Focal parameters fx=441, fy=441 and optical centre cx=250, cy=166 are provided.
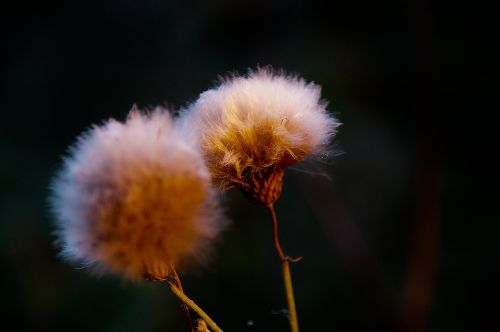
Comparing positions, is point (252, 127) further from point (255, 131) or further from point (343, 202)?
point (343, 202)

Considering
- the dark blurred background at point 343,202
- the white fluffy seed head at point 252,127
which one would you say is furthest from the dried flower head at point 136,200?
the dark blurred background at point 343,202

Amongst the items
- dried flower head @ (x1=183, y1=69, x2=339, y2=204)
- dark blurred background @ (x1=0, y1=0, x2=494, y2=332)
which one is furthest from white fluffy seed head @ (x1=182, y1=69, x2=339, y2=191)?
dark blurred background @ (x1=0, y1=0, x2=494, y2=332)

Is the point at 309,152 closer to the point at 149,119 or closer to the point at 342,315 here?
the point at 149,119

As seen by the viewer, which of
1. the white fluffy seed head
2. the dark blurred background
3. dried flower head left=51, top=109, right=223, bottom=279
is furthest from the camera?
the dark blurred background

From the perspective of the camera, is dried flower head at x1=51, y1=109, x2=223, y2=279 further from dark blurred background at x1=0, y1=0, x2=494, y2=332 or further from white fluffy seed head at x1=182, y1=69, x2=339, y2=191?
dark blurred background at x1=0, y1=0, x2=494, y2=332

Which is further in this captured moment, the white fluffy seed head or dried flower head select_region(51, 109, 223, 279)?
the white fluffy seed head

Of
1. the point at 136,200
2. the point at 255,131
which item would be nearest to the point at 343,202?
the point at 255,131
